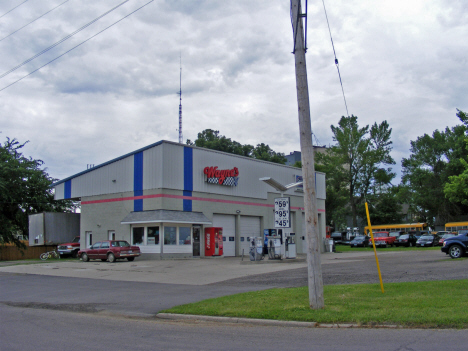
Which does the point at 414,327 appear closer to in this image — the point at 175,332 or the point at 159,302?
the point at 175,332

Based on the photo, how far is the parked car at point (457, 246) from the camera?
74.3 ft

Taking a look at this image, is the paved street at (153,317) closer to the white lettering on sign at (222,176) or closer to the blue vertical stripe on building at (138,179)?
the blue vertical stripe on building at (138,179)

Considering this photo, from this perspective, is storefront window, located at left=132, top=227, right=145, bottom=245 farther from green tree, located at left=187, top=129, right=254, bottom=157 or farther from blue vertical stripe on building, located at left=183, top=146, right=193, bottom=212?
green tree, located at left=187, top=129, right=254, bottom=157

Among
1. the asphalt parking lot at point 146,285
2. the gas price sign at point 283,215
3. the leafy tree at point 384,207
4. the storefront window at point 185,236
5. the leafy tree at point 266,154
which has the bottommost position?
the asphalt parking lot at point 146,285

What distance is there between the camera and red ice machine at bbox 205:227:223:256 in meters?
34.9

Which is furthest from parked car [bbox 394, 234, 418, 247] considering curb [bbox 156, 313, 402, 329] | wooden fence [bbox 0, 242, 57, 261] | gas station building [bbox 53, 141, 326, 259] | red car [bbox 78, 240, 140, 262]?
curb [bbox 156, 313, 402, 329]

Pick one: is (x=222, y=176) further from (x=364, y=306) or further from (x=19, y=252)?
(x=364, y=306)

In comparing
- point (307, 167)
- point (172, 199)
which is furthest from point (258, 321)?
point (172, 199)

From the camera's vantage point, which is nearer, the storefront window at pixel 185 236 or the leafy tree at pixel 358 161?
the storefront window at pixel 185 236

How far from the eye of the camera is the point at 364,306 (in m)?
9.91

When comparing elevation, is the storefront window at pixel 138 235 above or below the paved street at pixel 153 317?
above

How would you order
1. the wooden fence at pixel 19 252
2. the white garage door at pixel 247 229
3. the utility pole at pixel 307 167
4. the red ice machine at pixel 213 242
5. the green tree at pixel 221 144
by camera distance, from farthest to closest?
the green tree at pixel 221 144
the wooden fence at pixel 19 252
the white garage door at pixel 247 229
the red ice machine at pixel 213 242
the utility pole at pixel 307 167

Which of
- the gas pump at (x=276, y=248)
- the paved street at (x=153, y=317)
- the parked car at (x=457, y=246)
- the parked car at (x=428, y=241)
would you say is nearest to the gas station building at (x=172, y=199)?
the gas pump at (x=276, y=248)

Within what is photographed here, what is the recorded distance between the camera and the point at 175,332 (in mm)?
8805
